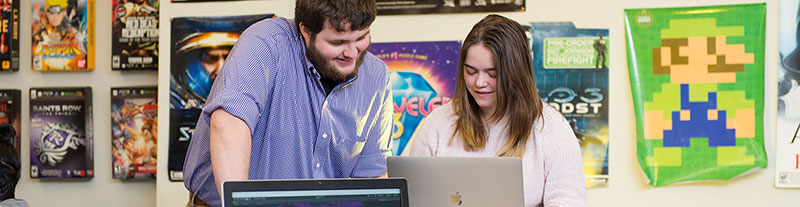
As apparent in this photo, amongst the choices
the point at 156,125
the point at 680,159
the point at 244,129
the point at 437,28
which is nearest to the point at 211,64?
the point at 156,125

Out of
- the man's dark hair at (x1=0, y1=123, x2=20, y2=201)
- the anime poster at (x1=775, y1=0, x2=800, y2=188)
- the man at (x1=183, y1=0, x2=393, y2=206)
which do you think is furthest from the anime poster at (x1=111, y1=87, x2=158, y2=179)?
the anime poster at (x1=775, y1=0, x2=800, y2=188)

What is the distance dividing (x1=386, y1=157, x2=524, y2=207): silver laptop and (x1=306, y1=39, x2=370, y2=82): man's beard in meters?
0.34

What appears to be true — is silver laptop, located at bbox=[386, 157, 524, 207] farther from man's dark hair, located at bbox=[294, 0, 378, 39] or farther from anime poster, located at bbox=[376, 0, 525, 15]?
anime poster, located at bbox=[376, 0, 525, 15]

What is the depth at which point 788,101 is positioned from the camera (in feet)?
10.2

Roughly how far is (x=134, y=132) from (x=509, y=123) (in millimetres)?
2295

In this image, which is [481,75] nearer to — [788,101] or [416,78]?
[416,78]

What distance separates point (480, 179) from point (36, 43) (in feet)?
→ 9.64

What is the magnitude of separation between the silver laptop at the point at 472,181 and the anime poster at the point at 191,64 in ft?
6.33

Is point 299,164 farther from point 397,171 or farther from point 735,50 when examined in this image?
point 735,50

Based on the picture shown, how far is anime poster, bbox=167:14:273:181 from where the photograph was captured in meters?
3.50

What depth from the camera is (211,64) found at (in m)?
3.53

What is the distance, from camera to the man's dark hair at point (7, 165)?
275 centimetres

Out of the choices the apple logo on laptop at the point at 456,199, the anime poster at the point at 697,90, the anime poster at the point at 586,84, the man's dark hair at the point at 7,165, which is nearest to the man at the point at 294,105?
the apple logo on laptop at the point at 456,199

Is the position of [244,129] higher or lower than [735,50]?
lower
